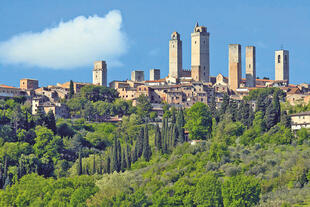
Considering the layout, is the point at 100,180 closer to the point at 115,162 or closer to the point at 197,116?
the point at 115,162

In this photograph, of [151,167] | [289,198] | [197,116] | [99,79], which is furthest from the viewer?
[99,79]

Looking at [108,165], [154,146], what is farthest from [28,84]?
[108,165]

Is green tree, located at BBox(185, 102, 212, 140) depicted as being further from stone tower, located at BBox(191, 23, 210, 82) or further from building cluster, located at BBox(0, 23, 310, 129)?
stone tower, located at BBox(191, 23, 210, 82)

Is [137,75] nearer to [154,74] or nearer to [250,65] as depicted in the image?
[154,74]

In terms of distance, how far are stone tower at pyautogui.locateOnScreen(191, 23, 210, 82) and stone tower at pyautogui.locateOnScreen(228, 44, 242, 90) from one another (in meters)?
4.15

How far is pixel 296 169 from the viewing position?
6294 cm

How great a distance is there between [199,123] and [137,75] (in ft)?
148

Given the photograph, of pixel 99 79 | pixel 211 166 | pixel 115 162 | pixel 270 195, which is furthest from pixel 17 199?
pixel 99 79

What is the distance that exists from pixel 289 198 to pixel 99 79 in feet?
218

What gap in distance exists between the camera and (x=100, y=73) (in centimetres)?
12262

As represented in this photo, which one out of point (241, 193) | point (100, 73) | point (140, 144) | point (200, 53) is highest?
point (200, 53)

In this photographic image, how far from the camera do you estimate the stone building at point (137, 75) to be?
124250 millimetres

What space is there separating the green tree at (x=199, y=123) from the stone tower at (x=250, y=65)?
115 feet

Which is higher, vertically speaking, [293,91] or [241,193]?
[293,91]
